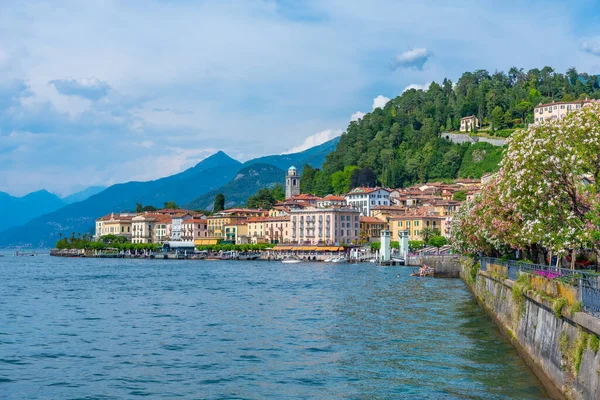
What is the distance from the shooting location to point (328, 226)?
476 ft

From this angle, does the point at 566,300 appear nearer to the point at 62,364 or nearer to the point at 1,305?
the point at 62,364

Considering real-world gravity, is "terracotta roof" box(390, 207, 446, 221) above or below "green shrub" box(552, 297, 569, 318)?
above

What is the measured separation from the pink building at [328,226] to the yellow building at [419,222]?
10.1 metres

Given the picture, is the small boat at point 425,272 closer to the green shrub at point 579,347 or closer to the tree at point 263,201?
Result: the green shrub at point 579,347

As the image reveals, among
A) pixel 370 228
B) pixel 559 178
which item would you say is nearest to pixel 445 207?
pixel 370 228

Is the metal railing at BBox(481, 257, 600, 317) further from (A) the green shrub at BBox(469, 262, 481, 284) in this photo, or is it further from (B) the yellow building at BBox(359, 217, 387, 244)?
(B) the yellow building at BBox(359, 217, 387, 244)

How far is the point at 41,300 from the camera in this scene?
52.2 m

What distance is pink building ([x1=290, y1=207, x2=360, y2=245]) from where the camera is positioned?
143625 millimetres

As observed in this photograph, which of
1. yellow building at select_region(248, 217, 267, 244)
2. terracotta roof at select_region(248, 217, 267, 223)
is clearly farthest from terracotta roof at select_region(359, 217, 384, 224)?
terracotta roof at select_region(248, 217, 267, 223)

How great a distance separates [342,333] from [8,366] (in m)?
14.6

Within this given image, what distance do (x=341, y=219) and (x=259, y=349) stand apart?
115452 millimetres

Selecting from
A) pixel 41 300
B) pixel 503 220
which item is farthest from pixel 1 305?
pixel 503 220

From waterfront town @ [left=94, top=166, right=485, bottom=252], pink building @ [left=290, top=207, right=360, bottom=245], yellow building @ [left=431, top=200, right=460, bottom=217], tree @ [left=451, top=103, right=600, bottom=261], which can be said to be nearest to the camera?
tree @ [left=451, top=103, right=600, bottom=261]

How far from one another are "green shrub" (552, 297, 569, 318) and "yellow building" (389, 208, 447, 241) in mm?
113140
